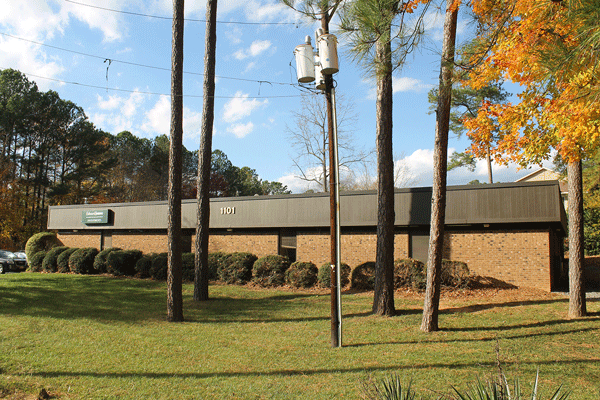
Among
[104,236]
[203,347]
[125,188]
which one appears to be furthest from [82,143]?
[203,347]

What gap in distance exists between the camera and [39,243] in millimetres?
23578

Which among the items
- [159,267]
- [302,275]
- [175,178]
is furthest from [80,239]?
[175,178]

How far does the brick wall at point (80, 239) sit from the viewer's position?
23.8m

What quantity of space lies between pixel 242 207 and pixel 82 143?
30.6 meters

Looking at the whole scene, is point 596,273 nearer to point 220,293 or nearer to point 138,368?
point 220,293

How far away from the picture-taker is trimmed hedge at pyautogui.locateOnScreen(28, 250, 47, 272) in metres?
21.8

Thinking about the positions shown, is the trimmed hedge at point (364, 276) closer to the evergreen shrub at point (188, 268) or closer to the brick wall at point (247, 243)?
the brick wall at point (247, 243)

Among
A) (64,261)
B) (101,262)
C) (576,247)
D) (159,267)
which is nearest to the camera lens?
(576,247)

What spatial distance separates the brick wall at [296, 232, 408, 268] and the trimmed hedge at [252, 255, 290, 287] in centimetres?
133

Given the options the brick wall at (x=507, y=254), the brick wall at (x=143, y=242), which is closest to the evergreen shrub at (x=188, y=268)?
the brick wall at (x=143, y=242)

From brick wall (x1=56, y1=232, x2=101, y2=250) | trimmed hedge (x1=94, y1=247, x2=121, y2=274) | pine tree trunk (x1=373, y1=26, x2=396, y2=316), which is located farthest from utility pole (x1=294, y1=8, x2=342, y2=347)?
brick wall (x1=56, y1=232, x2=101, y2=250)

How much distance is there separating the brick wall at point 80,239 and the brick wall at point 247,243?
30.4 ft

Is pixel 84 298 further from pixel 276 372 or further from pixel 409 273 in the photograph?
pixel 409 273

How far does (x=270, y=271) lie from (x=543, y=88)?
1100 centimetres
